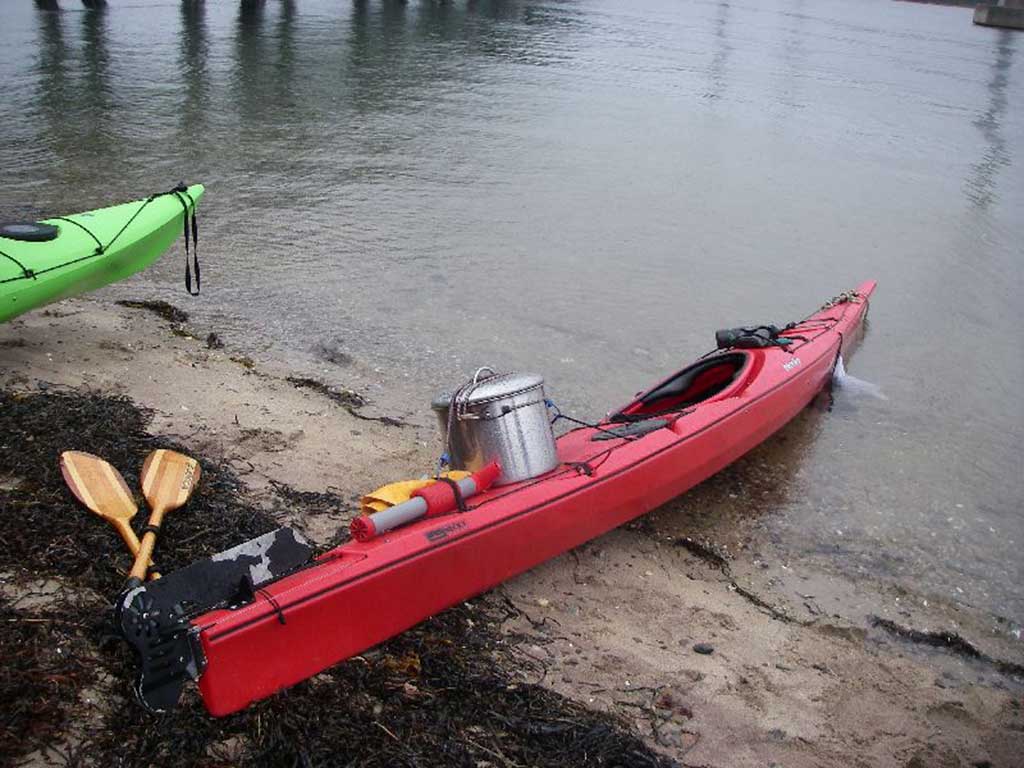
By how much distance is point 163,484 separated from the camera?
3779 mm

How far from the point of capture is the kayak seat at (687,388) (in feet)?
16.7

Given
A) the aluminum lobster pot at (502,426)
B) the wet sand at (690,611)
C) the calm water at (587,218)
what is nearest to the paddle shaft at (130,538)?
the wet sand at (690,611)

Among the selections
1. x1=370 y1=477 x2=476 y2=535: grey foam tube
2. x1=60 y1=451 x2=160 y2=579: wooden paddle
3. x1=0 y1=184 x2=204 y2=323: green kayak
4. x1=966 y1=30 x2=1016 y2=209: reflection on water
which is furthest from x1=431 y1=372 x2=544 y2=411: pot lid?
x1=966 y1=30 x2=1016 y2=209: reflection on water

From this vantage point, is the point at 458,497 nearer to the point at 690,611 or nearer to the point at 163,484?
the point at 690,611

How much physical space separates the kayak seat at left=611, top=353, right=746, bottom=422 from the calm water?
1.91ft

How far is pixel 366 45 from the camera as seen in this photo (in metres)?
19.5

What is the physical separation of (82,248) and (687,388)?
11.6 ft

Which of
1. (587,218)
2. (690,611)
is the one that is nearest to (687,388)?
(690,611)

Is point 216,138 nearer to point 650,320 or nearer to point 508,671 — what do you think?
point 650,320

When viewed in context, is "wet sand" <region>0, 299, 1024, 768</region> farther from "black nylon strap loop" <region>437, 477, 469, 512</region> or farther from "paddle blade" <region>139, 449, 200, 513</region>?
"black nylon strap loop" <region>437, 477, 469, 512</region>

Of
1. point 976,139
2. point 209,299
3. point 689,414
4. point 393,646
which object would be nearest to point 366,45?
point 976,139

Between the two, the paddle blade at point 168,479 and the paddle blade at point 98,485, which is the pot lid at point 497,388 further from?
the paddle blade at point 98,485

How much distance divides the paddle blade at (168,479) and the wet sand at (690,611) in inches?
11.0

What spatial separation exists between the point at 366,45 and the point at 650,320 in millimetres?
14367
